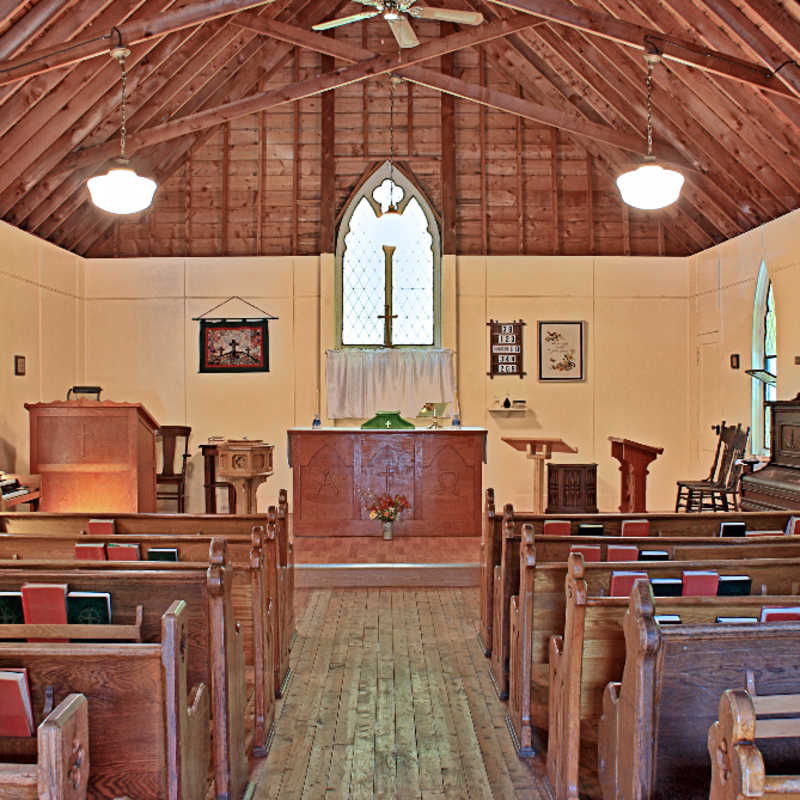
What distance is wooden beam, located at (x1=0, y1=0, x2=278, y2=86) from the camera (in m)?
5.95

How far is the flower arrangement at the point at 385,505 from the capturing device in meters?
7.46

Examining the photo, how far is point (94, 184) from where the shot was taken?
6.53 meters

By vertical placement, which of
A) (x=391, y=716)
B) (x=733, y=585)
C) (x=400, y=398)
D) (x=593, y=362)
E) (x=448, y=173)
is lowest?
(x=391, y=716)

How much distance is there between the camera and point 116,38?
6027 millimetres

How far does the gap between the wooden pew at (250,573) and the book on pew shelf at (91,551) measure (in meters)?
0.06

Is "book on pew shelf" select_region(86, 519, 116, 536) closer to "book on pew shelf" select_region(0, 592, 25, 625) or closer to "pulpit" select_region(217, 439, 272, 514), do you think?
"book on pew shelf" select_region(0, 592, 25, 625)

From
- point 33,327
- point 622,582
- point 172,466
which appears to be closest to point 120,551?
point 622,582

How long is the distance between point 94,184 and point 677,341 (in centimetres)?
704

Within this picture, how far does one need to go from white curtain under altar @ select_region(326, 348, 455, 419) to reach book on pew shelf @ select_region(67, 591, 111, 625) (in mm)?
7184

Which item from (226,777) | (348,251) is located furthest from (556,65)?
(226,777)

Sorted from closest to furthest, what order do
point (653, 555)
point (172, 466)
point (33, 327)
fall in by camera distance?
point (653, 555) < point (33, 327) < point (172, 466)

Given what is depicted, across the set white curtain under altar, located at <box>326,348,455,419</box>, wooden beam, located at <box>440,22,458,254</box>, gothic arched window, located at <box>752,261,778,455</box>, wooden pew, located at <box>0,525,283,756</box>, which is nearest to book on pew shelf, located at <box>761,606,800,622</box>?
wooden pew, located at <box>0,525,283,756</box>

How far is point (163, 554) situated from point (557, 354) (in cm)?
725

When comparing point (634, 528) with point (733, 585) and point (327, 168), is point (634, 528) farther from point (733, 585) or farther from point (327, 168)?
point (327, 168)
